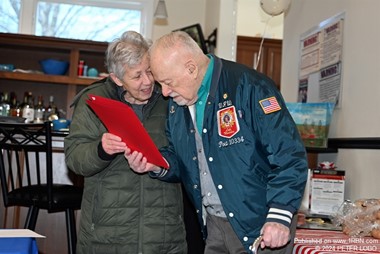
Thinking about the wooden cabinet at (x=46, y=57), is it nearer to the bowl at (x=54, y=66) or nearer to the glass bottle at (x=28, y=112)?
the bowl at (x=54, y=66)

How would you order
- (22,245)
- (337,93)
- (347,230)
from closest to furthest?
1. (22,245)
2. (347,230)
3. (337,93)

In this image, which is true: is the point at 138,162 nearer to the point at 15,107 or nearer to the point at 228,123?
the point at 228,123

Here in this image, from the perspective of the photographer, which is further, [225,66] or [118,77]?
[118,77]

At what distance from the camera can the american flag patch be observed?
1.73 metres

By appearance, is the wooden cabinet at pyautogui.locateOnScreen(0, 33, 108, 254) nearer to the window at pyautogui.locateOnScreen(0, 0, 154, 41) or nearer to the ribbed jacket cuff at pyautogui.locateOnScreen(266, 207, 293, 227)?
the window at pyautogui.locateOnScreen(0, 0, 154, 41)

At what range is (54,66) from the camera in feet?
18.9

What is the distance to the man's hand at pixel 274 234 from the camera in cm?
165

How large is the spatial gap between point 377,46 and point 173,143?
1.30 meters

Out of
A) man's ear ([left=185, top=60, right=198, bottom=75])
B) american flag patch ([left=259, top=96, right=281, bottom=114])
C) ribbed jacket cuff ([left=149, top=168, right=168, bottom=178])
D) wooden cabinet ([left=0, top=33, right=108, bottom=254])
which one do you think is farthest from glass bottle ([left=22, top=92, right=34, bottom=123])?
american flag patch ([left=259, top=96, right=281, bottom=114])

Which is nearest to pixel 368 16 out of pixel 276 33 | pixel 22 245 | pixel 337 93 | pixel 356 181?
pixel 337 93

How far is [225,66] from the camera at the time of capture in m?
1.87

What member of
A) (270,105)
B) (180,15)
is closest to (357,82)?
(270,105)

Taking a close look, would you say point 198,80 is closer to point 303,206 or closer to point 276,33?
point 303,206

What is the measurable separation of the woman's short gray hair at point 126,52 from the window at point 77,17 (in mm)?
5034
